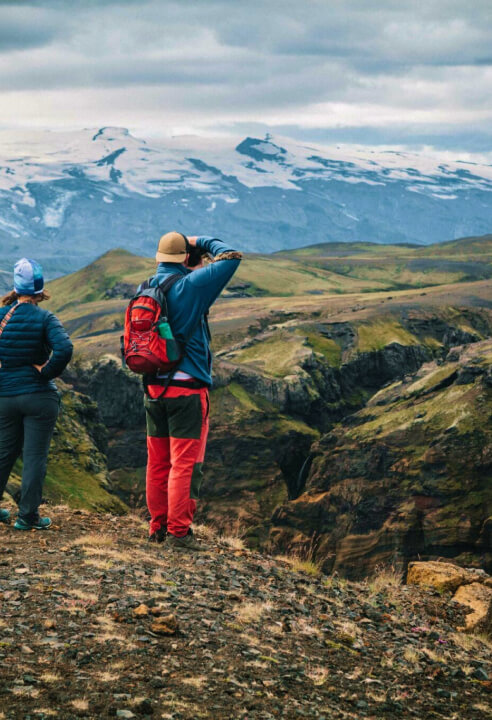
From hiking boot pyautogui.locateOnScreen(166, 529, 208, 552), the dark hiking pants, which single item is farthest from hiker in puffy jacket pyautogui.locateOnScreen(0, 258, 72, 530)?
hiking boot pyautogui.locateOnScreen(166, 529, 208, 552)

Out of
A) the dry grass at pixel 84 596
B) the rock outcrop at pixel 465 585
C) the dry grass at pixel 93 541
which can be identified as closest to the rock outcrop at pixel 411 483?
the rock outcrop at pixel 465 585

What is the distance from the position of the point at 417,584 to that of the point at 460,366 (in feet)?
296

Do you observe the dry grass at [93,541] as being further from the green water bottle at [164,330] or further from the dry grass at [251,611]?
the green water bottle at [164,330]

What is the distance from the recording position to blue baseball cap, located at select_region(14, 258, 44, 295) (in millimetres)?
13531

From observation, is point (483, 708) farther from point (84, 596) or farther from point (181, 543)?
point (181, 543)

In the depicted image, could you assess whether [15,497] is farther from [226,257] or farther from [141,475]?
[141,475]

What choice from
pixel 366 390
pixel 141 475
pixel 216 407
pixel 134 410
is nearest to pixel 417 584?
pixel 141 475

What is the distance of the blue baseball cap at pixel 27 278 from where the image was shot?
1353cm

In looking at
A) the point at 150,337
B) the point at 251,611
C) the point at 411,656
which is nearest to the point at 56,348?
the point at 150,337

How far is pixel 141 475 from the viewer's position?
122 m

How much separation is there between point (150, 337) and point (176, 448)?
187 centimetres

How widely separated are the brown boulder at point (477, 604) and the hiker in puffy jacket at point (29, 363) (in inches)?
312

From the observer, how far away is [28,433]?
542 inches

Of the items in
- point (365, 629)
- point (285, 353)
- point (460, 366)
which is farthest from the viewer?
point (285, 353)
